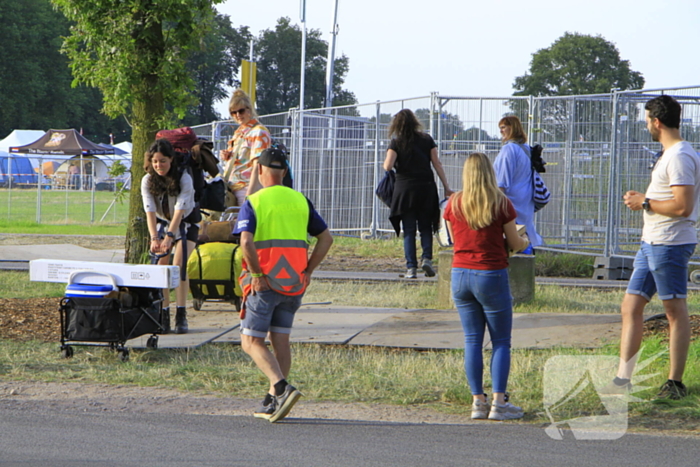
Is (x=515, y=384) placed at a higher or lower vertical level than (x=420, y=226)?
lower

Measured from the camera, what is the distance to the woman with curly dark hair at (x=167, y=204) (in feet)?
23.9

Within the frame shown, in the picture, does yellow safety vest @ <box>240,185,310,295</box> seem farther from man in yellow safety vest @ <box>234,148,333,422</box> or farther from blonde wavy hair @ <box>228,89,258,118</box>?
blonde wavy hair @ <box>228,89,258,118</box>

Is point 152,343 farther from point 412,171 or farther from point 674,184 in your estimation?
point 412,171

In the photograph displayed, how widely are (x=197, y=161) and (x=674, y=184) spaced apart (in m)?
4.19

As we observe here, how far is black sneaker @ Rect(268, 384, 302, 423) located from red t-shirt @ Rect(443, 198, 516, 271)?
120 centimetres

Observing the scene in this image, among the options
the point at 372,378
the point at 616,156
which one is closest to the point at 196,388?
the point at 372,378

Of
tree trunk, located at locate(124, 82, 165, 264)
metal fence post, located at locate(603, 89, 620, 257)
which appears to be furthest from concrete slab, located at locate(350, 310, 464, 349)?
A: metal fence post, located at locate(603, 89, 620, 257)

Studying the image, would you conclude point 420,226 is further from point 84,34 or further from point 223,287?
point 84,34

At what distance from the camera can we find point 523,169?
822cm

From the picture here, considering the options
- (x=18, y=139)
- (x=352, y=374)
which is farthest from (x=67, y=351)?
(x=18, y=139)

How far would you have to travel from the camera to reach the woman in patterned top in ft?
26.5

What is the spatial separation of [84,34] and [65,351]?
13.2 ft

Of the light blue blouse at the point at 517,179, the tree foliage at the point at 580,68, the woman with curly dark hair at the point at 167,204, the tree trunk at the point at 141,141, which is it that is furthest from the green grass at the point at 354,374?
the tree foliage at the point at 580,68

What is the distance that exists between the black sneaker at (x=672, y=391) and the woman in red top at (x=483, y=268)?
0.95 meters
